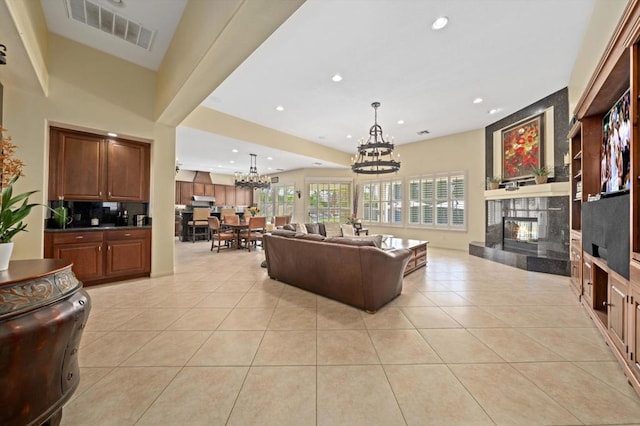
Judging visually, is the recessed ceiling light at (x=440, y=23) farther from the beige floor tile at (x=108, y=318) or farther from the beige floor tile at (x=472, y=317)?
the beige floor tile at (x=108, y=318)

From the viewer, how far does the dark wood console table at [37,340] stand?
1037 mm

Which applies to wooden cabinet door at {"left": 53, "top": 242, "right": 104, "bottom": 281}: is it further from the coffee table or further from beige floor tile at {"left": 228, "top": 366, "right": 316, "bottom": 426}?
the coffee table

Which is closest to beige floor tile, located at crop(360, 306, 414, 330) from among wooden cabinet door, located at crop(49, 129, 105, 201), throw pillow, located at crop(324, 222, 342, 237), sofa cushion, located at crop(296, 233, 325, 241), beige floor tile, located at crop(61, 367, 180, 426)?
sofa cushion, located at crop(296, 233, 325, 241)

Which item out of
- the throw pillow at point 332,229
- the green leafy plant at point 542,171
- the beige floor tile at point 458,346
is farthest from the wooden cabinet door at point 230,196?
the green leafy plant at point 542,171

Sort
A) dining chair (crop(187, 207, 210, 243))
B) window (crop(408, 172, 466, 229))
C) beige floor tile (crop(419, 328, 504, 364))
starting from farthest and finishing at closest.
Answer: dining chair (crop(187, 207, 210, 243)), window (crop(408, 172, 466, 229)), beige floor tile (crop(419, 328, 504, 364))

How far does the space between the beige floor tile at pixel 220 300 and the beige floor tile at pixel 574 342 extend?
10.6 ft

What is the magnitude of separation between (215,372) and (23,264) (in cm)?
136

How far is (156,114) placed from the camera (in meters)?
3.92

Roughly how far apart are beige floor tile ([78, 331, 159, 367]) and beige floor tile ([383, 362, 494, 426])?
6.97 feet

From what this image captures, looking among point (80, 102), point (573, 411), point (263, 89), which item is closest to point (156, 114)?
point (80, 102)

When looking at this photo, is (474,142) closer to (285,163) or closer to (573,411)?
(285,163)

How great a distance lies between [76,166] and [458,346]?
543cm

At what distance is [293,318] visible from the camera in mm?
2590

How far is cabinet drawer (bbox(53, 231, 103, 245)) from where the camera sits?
129 inches
